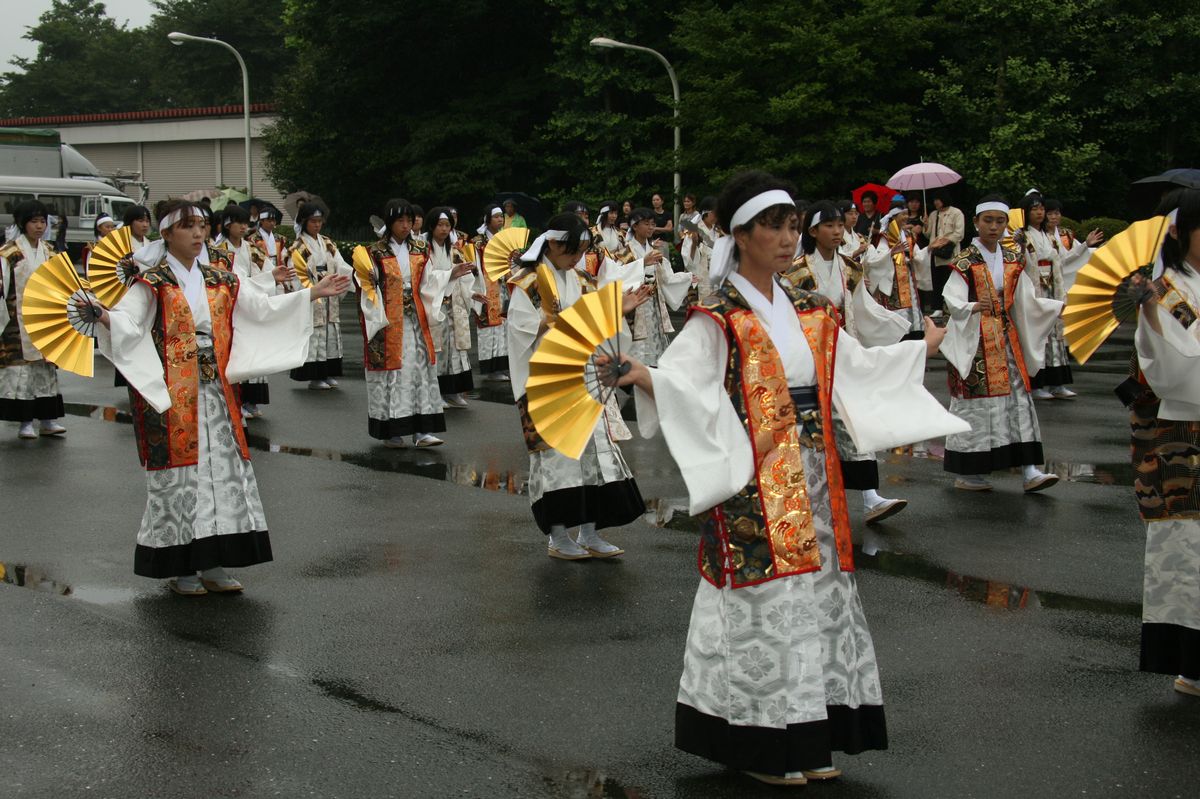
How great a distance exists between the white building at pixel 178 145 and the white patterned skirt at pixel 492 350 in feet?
102

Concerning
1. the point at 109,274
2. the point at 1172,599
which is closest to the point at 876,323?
A: the point at 1172,599

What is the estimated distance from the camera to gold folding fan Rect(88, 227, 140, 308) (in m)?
6.31

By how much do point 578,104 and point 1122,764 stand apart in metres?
30.9

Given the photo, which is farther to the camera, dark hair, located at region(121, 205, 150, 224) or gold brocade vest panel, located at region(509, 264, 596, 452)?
dark hair, located at region(121, 205, 150, 224)

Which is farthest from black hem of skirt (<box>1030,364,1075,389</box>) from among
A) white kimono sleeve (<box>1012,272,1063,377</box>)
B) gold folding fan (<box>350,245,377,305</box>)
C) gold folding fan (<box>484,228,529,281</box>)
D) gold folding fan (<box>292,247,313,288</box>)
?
gold folding fan (<box>292,247,313,288</box>)

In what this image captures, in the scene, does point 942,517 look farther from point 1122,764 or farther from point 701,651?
point 701,651

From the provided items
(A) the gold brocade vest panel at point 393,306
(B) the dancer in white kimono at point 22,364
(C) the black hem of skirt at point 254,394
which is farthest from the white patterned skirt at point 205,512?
(C) the black hem of skirt at point 254,394

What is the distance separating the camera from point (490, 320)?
1546 centimetres

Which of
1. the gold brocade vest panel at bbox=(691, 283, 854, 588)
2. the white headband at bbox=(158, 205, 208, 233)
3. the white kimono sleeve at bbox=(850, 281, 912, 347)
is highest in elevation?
the white headband at bbox=(158, 205, 208, 233)

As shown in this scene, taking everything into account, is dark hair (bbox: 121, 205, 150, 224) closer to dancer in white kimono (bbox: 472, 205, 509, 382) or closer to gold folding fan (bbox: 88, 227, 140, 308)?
dancer in white kimono (bbox: 472, 205, 509, 382)

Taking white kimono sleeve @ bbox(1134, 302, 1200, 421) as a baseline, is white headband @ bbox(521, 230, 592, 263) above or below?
above

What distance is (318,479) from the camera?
31.2 ft

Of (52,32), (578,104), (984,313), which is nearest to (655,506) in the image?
(984,313)

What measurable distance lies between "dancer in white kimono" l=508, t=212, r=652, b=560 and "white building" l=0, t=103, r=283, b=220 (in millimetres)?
39257
